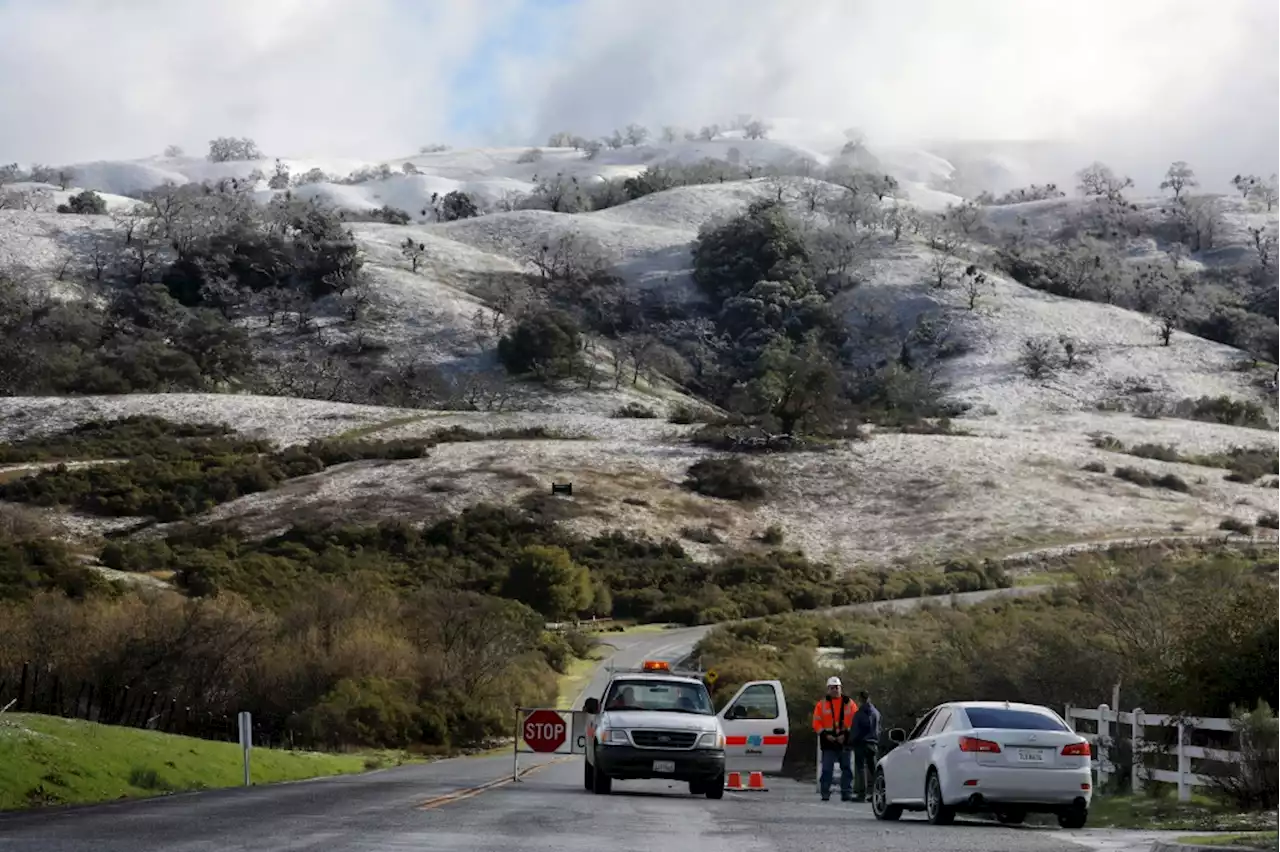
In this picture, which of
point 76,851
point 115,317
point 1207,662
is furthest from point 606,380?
point 76,851

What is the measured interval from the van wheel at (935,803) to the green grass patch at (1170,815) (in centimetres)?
190

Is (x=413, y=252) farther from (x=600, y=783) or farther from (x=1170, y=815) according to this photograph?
(x=1170, y=815)

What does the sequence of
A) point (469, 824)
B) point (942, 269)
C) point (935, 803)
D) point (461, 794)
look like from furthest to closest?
point (942, 269) < point (461, 794) < point (935, 803) < point (469, 824)

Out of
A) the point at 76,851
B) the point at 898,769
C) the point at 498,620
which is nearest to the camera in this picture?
the point at 76,851

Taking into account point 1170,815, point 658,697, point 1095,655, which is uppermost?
point 1095,655

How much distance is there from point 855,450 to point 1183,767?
78.1 metres

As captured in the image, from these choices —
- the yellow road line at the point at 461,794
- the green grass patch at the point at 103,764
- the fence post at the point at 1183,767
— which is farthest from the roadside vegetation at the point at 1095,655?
the green grass patch at the point at 103,764

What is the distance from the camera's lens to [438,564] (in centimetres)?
7888

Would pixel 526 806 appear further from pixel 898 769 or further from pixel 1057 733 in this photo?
pixel 1057 733

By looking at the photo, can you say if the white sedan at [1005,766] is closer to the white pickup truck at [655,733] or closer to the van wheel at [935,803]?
the van wheel at [935,803]

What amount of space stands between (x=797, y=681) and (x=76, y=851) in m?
32.2

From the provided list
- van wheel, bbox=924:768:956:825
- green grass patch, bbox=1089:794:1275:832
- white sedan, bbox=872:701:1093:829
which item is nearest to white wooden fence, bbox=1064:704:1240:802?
green grass patch, bbox=1089:794:1275:832

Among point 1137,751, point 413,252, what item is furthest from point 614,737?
point 413,252

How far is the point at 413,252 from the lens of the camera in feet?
530
